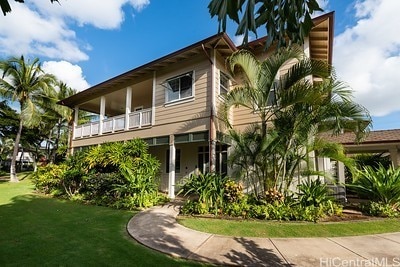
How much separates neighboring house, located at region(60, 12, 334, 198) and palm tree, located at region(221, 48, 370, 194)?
5.18 feet

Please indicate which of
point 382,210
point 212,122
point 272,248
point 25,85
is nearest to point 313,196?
point 382,210

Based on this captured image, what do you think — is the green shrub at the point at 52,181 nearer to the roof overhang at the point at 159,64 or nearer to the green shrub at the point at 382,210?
the roof overhang at the point at 159,64

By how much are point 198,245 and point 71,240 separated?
291 cm

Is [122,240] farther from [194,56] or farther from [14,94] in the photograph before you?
[14,94]

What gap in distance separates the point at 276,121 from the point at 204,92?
3526 millimetres

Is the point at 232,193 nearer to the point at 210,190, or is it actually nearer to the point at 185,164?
the point at 210,190

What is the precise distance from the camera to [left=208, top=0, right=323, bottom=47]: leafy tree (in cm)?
224

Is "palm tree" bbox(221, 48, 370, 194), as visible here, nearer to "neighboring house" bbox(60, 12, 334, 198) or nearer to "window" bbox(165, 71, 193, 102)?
"neighboring house" bbox(60, 12, 334, 198)

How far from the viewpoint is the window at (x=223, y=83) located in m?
11.1

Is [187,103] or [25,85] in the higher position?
[25,85]

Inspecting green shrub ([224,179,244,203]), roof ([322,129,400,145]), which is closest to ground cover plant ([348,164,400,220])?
roof ([322,129,400,145])

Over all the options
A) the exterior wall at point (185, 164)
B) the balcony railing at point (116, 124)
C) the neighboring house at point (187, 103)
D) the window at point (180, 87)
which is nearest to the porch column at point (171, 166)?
the neighboring house at point (187, 103)

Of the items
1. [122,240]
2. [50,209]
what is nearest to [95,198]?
[50,209]

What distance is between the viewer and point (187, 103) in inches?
432
